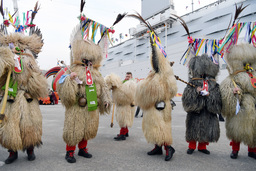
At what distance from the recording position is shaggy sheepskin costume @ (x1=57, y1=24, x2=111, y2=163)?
303 cm

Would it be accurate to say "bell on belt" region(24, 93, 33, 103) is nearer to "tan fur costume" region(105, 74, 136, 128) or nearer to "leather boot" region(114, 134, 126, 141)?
"tan fur costume" region(105, 74, 136, 128)

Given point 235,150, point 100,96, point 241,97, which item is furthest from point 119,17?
point 235,150

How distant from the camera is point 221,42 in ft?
12.1

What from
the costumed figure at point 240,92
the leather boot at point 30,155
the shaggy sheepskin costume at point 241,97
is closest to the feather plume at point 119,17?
the costumed figure at point 240,92

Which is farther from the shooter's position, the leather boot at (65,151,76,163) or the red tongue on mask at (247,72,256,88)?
the red tongue on mask at (247,72,256,88)

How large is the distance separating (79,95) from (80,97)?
0.04 metres

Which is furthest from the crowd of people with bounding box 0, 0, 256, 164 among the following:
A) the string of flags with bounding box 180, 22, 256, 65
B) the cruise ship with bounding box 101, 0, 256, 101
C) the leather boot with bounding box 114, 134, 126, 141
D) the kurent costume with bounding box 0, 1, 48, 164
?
the cruise ship with bounding box 101, 0, 256, 101

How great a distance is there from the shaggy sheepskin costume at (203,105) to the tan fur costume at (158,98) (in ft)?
1.52

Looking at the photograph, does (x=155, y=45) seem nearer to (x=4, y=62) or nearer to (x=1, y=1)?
(x=4, y=62)

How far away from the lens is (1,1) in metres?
3.10

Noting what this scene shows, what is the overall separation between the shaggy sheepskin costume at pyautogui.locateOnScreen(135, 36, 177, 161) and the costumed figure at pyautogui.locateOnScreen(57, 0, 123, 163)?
73cm

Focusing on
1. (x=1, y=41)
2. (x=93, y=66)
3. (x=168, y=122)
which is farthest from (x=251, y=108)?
(x=1, y=41)

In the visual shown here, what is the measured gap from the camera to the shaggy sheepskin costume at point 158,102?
3.14m

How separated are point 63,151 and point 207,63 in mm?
3142
